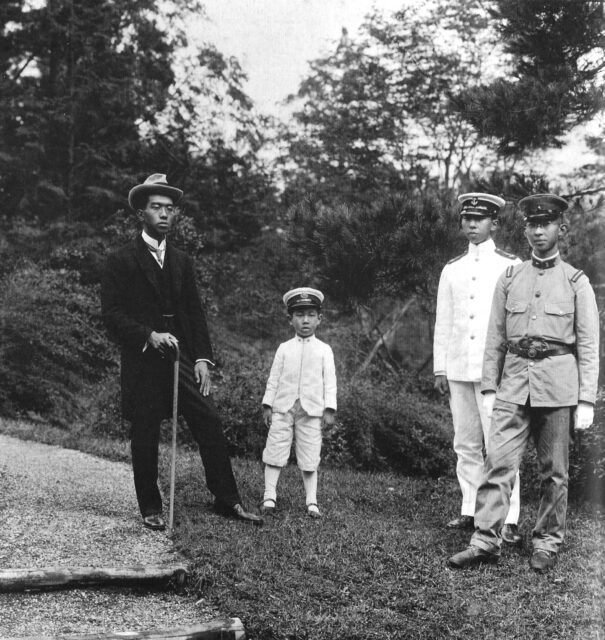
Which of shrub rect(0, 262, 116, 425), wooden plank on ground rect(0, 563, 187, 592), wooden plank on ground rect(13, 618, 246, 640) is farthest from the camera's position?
shrub rect(0, 262, 116, 425)

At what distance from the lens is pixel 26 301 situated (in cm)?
1112

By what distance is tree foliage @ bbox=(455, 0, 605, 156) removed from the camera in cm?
793

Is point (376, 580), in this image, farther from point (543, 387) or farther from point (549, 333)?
point (549, 333)

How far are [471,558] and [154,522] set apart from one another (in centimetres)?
187

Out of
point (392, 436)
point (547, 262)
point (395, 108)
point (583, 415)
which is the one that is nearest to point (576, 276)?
point (547, 262)

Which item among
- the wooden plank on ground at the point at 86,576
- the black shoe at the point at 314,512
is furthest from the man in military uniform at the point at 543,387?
the wooden plank on ground at the point at 86,576

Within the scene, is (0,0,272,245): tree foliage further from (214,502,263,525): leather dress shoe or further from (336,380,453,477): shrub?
(214,502,263,525): leather dress shoe

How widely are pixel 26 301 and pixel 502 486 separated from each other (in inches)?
330

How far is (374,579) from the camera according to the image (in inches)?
162

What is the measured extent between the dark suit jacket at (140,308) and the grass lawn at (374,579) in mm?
1009

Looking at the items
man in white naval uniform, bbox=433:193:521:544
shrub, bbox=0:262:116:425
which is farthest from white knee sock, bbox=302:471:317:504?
shrub, bbox=0:262:116:425

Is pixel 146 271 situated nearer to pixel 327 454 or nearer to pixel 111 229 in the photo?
pixel 327 454

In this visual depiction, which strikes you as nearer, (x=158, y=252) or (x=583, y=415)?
(x=583, y=415)

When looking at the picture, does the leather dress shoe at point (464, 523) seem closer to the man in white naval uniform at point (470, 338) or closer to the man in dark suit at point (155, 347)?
the man in white naval uniform at point (470, 338)
